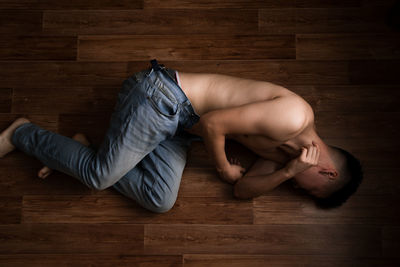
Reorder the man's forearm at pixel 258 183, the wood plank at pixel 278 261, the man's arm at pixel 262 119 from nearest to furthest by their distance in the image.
A: the man's arm at pixel 262 119 → the man's forearm at pixel 258 183 → the wood plank at pixel 278 261

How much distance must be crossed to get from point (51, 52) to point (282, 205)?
3.75 ft

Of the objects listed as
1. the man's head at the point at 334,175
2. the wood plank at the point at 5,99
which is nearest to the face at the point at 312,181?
the man's head at the point at 334,175

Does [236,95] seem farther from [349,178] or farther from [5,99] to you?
[5,99]

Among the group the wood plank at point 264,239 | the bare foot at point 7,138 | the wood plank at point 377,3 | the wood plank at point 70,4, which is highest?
the wood plank at point 377,3

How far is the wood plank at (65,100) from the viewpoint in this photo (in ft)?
5.02

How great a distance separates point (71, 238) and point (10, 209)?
27 centimetres

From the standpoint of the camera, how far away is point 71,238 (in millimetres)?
1443

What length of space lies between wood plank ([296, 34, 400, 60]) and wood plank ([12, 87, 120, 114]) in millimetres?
804

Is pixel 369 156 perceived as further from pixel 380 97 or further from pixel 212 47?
pixel 212 47

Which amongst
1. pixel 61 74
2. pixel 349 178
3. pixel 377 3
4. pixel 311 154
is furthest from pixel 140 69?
pixel 377 3

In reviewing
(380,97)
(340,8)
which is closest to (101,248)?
(380,97)

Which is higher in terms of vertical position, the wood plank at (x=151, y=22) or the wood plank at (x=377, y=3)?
the wood plank at (x=377, y=3)

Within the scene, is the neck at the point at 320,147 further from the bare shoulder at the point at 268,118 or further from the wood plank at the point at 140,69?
the wood plank at the point at 140,69

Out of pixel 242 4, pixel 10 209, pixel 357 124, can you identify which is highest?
pixel 242 4
